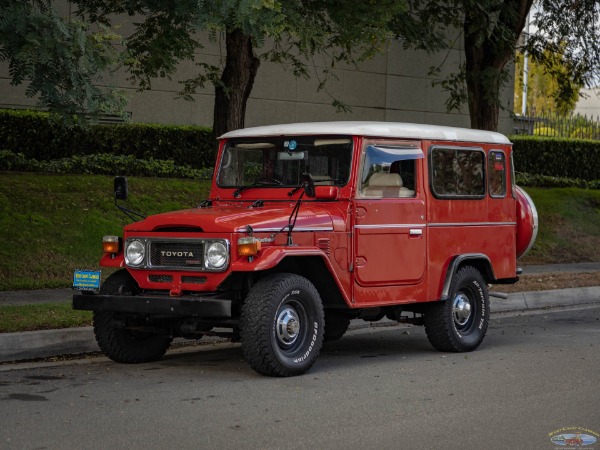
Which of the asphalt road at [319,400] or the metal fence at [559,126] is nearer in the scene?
the asphalt road at [319,400]

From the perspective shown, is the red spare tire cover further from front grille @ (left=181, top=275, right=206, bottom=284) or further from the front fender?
front grille @ (left=181, top=275, right=206, bottom=284)

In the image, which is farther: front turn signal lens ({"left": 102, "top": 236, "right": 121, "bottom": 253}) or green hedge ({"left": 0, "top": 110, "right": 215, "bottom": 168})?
green hedge ({"left": 0, "top": 110, "right": 215, "bottom": 168})

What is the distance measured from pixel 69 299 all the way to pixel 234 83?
4.52m

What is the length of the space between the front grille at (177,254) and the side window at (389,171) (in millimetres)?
1684

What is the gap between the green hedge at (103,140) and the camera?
1980 cm

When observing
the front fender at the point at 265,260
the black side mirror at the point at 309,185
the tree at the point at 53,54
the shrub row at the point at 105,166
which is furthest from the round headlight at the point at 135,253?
the shrub row at the point at 105,166

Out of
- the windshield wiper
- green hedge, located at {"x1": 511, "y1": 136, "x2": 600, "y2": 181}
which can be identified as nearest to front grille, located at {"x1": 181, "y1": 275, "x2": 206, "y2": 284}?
the windshield wiper

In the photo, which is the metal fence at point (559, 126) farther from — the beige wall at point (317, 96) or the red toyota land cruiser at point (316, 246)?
the red toyota land cruiser at point (316, 246)

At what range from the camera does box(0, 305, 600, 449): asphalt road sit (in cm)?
698

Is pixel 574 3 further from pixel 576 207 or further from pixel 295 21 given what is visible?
pixel 295 21

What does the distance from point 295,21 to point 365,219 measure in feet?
11.9

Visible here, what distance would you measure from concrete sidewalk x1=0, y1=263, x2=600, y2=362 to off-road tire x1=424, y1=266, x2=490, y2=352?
203 cm

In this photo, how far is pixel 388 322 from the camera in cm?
1350

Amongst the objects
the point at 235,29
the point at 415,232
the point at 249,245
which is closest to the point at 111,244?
the point at 249,245
